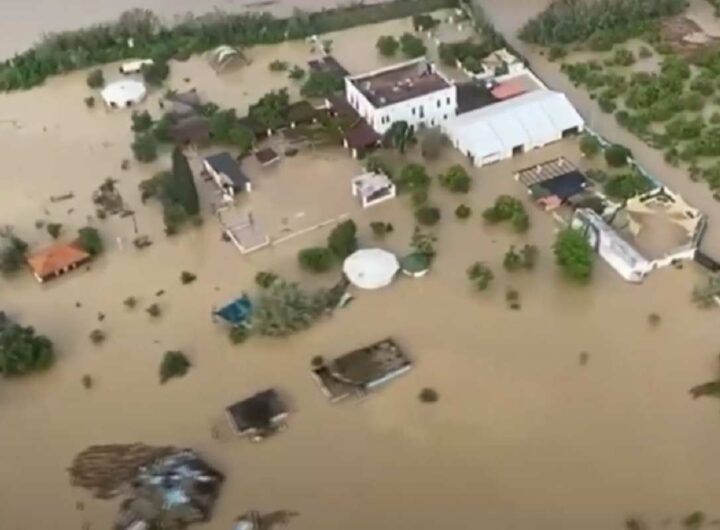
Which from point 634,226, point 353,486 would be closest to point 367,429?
point 353,486

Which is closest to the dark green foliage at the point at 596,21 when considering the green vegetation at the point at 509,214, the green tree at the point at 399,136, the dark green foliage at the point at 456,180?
the green tree at the point at 399,136

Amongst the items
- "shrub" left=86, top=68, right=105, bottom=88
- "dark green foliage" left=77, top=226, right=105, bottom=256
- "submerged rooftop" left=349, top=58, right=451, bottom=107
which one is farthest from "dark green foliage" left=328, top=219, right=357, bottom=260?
"shrub" left=86, top=68, right=105, bottom=88

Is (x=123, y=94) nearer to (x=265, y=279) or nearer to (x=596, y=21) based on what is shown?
(x=265, y=279)

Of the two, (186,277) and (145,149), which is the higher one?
(145,149)

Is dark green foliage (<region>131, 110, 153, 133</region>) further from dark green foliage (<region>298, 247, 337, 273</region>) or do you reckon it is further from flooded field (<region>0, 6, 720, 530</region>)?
dark green foliage (<region>298, 247, 337, 273</region>)

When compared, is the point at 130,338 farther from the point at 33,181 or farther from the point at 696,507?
the point at 696,507

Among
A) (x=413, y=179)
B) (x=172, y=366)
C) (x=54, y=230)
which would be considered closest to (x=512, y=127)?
Answer: (x=413, y=179)
